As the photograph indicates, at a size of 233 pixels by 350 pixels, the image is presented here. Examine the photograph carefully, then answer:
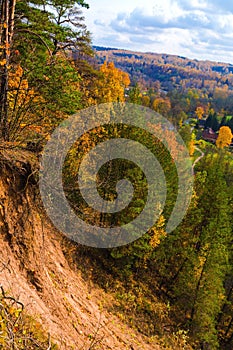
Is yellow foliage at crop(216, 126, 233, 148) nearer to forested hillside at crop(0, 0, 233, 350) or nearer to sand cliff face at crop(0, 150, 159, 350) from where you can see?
forested hillside at crop(0, 0, 233, 350)

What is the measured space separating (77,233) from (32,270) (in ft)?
24.5

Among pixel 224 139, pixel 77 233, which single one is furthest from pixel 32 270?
pixel 224 139

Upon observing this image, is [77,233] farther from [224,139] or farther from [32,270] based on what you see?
[224,139]

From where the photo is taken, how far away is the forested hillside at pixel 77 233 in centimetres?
857

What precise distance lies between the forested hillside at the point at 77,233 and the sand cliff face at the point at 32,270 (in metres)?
→ 0.04

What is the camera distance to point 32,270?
29.7 ft

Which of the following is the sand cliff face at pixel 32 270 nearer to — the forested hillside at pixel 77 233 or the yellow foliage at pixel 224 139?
the forested hillside at pixel 77 233

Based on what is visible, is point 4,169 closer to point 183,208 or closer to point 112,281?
point 112,281

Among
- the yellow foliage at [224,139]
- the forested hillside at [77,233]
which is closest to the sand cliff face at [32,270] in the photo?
the forested hillside at [77,233]

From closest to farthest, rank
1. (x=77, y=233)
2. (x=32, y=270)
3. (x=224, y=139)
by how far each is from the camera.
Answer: (x=32, y=270)
(x=77, y=233)
(x=224, y=139)

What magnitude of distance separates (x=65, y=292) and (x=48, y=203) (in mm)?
3330

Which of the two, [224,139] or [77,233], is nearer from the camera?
[77,233]

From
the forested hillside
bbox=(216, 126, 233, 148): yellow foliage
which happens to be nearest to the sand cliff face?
the forested hillside

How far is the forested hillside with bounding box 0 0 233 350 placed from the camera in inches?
337
